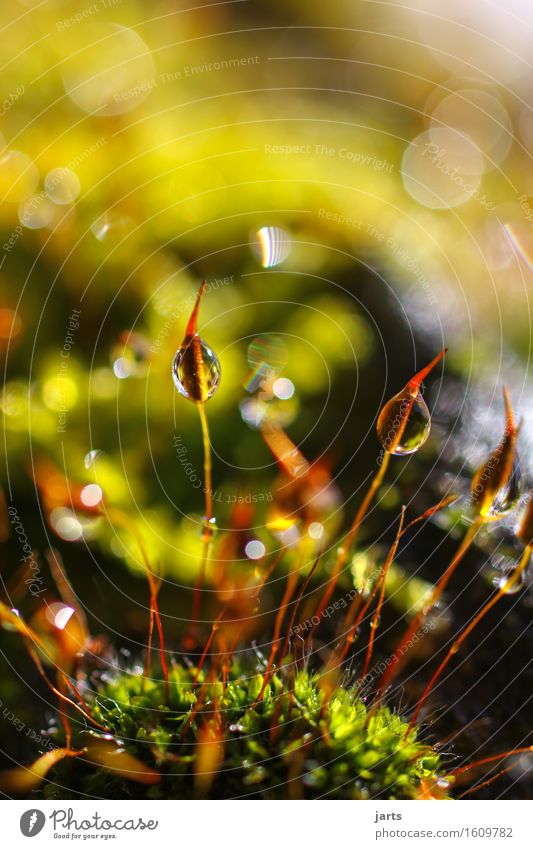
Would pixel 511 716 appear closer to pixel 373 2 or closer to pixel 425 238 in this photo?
pixel 425 238

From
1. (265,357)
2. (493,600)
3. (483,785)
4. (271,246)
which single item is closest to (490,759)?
(483,785)

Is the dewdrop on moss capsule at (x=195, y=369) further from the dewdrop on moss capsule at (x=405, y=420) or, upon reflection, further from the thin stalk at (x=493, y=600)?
the thin stalk at (x=493, y=600)

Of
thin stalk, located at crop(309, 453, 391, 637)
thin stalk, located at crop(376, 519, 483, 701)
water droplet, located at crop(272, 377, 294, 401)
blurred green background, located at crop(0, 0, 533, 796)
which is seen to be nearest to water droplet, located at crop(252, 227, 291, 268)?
blurred green background, located at crop(0, 0, 533, 796)

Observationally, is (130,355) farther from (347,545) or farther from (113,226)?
(347,545)
